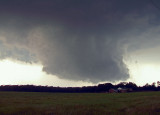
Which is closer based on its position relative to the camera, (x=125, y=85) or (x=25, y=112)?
(x=25, y=112)

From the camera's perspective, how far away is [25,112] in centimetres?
3159

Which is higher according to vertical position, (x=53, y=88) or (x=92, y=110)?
(x=53, y=88)

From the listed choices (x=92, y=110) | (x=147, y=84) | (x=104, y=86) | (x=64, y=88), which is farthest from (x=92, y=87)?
(x=92, y=110)

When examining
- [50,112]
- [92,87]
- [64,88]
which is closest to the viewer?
[50,112]

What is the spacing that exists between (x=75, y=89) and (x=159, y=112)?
390ft

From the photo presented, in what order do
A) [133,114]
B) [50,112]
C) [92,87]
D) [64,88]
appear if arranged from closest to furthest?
[133,114]
[50,112]
[64,88]
[92,87]

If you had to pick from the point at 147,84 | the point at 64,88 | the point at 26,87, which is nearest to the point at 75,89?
the point at 64,88

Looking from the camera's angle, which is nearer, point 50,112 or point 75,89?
point 50,112

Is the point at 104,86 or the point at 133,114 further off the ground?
the point at 104,86

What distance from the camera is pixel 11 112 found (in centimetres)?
3153

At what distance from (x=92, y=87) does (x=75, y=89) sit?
1336 cm

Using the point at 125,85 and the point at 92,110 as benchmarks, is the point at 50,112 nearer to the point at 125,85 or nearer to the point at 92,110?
the point at 92,110

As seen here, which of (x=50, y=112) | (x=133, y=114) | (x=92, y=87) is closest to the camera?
(x=133, y=114)

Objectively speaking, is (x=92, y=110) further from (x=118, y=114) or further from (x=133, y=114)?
(x=133, y=114)
